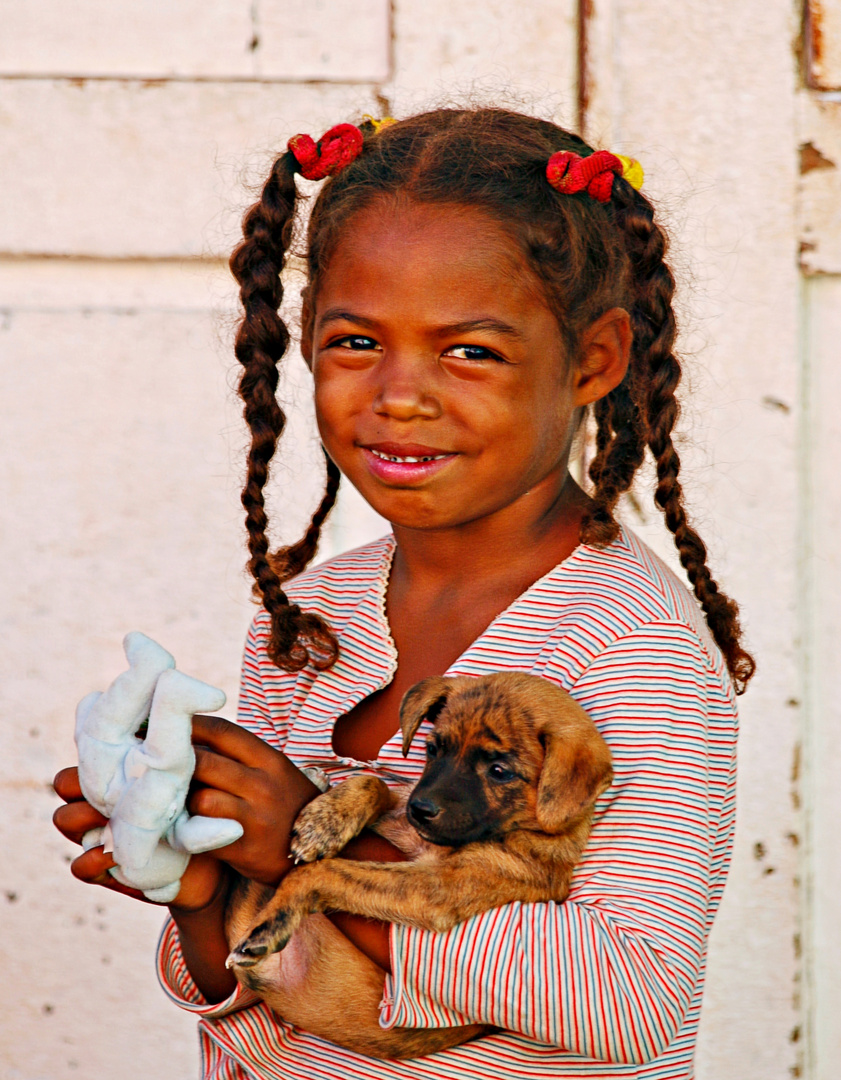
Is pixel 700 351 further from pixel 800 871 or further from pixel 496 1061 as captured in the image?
pixel 496 1061

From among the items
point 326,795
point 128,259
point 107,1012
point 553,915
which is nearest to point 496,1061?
point 553,915

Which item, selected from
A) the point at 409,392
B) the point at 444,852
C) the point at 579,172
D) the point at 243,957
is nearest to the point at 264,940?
the point at 243,957

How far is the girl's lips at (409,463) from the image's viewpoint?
187cm

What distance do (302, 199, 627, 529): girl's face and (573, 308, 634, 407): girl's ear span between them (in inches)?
2.4

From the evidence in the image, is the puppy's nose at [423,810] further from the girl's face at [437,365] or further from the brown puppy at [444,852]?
the girl's face at [437,365]

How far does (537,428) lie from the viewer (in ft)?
6.28

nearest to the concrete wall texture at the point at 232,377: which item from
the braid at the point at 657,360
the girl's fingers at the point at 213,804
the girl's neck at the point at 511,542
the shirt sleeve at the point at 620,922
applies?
the braid at the point at 657,360

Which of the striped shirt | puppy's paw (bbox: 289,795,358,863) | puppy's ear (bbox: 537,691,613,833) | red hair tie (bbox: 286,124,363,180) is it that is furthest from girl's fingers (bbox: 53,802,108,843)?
red hair tie (bbox: 286,124,363,180)

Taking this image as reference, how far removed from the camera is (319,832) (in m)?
1.78

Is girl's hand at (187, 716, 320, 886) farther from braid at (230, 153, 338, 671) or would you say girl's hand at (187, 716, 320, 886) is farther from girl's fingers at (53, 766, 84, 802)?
braid at (230, 153, 338, 671)

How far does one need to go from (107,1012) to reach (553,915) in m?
2.33

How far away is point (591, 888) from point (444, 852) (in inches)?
10.2

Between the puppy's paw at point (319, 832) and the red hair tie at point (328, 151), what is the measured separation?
1.09 metres

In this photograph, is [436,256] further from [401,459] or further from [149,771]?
[149,771]
